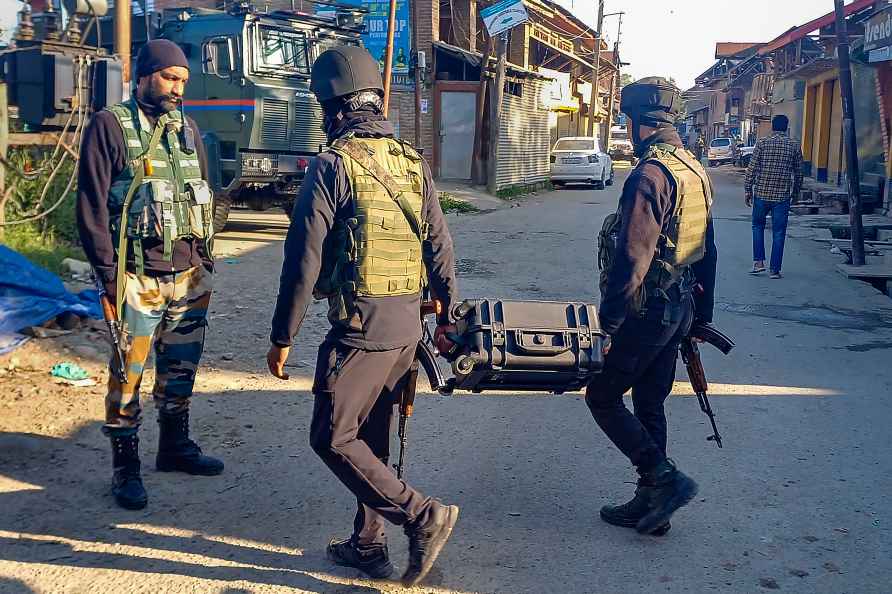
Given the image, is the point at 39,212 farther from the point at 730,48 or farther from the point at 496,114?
the point at 730,48

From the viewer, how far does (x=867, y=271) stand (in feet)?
36.8

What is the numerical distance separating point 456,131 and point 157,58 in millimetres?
22303

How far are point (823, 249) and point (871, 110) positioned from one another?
974cm

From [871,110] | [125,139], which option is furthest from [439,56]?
[125,139]

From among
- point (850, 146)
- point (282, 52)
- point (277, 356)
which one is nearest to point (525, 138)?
point (282, 52)

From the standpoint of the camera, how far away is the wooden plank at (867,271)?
1088 centimetres

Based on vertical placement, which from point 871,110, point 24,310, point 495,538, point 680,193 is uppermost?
point 871,110

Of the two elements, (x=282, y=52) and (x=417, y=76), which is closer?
(x=282, y=52)

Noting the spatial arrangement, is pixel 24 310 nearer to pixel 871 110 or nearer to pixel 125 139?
pixel 125 139

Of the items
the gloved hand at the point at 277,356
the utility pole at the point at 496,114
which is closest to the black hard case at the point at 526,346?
the gloved hand at the point at 277,356

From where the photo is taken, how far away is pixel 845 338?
792cm

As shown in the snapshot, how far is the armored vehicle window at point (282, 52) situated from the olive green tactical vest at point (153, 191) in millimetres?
8662

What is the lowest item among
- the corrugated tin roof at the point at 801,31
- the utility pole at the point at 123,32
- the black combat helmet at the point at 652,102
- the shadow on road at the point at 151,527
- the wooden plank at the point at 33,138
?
the shadow on road at the point at 151,527

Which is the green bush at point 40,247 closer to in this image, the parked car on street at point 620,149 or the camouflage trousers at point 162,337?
the camouflage trousers at point 162,337
